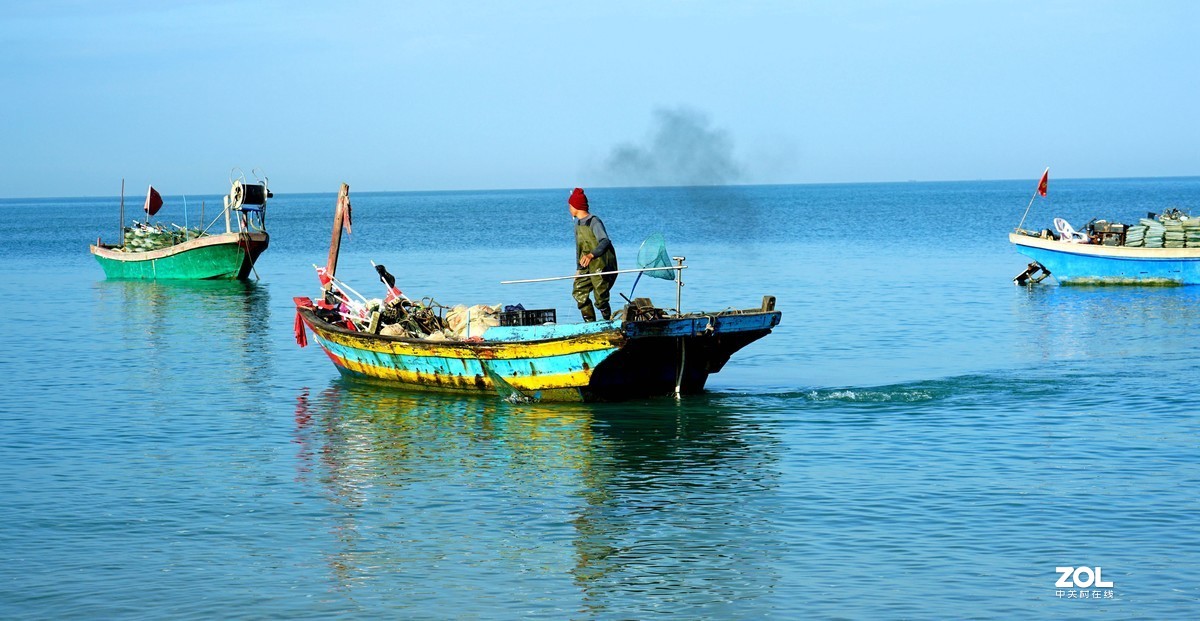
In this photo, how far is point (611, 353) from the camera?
17.5 meters

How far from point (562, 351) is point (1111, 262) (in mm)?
21642

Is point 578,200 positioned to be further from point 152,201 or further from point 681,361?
point 152,201

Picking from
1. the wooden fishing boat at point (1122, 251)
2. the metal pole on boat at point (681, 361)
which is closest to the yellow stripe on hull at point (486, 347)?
the metal pole on boat at point (681, 361)

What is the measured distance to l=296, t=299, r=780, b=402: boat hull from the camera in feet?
57.7

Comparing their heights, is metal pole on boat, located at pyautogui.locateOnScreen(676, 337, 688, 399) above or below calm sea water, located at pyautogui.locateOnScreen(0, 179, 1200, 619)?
above

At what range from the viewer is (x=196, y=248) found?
44375mm

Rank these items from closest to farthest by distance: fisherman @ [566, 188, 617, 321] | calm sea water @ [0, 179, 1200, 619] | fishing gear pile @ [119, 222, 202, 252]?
calm sea water @ [0, 179, 1200, 619] → fisherman @ [566, 188, 617, 321] → fishing gear pile @ [119, 222, 202, 252]

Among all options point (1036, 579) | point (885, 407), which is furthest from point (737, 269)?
point (1036, 579)

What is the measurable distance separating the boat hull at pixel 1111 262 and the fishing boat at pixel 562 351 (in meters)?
18.4

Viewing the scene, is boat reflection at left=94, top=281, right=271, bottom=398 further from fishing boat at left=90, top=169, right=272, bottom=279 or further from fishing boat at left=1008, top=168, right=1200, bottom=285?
fishing boat at left=1008, top=168, right=1200, bottom=285

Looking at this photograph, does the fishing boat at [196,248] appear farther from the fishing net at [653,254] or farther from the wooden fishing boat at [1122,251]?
the fishing net at [653,254]

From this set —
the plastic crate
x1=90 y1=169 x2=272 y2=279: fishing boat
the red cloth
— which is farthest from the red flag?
the plastic crate

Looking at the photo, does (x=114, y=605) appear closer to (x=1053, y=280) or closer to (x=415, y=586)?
(x=415, y=586)

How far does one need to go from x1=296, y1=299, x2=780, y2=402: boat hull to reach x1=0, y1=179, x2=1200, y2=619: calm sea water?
0.33 meters
